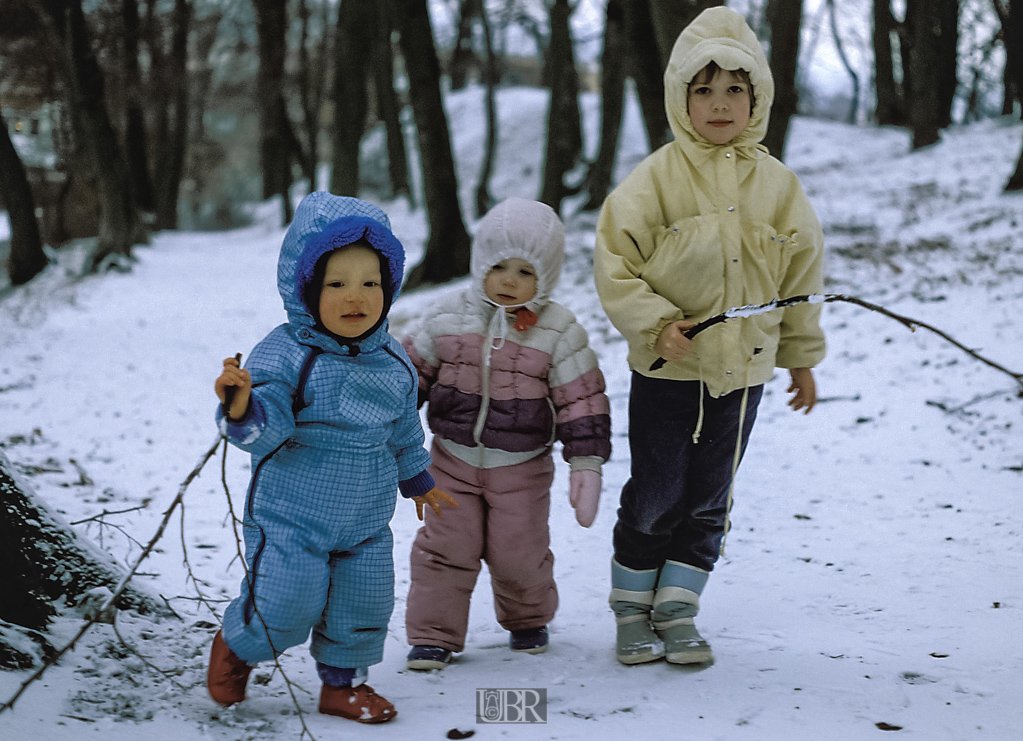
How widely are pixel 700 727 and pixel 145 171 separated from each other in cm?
1845

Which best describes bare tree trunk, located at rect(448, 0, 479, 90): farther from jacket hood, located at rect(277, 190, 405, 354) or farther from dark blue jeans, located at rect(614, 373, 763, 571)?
jacket hood, located at rect(277, 190, 405, 354)

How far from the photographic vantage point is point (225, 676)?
2.26 m

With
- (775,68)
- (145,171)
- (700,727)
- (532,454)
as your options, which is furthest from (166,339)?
(145,171)

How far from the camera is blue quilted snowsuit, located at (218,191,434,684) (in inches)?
87.0

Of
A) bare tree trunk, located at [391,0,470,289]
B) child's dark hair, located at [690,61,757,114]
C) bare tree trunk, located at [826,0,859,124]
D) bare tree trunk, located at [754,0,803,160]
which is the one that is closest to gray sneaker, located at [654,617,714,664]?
child's dark hair, located at [690,61,757,114]

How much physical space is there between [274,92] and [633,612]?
17244 millimetres

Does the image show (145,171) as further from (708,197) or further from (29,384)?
(708,197)

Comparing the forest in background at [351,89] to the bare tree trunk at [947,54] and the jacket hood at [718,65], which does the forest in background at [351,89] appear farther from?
the jacket hood at [718,65]

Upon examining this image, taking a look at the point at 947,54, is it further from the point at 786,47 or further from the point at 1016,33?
the point at 1016,33

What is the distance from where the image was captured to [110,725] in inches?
79.5

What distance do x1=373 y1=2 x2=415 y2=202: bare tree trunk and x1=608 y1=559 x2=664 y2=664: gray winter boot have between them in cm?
1399

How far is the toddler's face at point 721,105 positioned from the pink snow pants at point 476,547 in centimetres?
110

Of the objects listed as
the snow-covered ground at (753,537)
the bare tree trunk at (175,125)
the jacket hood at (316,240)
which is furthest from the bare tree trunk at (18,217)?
the jacket hood at (316,240)

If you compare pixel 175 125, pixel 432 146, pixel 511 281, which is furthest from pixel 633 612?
pixel 175 125
